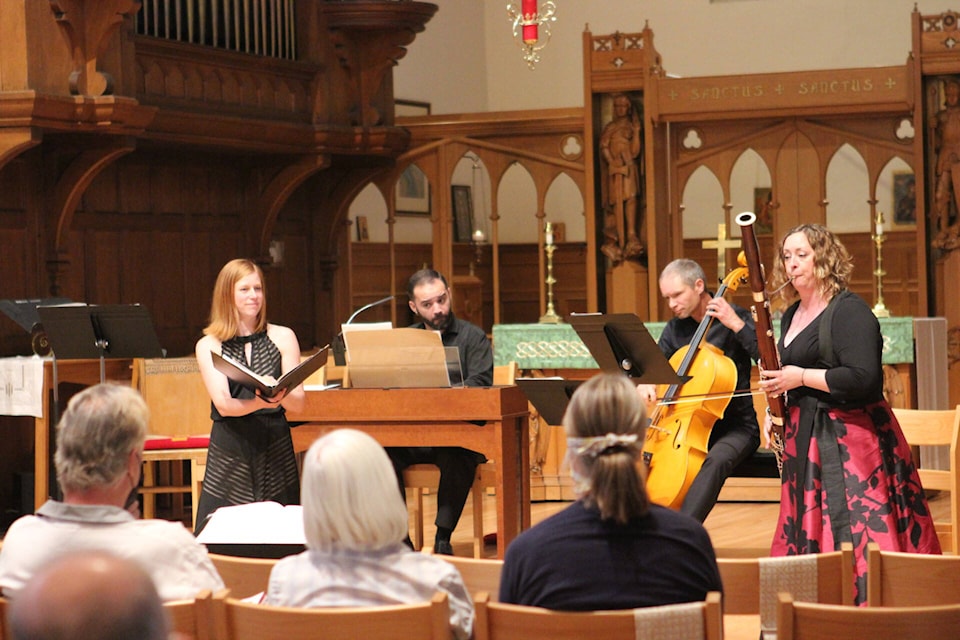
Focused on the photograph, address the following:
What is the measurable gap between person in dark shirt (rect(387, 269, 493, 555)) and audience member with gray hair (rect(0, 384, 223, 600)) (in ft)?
10.6

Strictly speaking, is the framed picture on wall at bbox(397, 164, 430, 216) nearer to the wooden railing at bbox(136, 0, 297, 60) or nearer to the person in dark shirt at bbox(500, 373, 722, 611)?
the wooden railing at bbox(136, 0, 297, 60)

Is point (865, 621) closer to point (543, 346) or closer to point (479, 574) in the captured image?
point (479, 574)

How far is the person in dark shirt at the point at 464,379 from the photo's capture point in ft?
20.1

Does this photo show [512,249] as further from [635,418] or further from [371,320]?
[635,418]

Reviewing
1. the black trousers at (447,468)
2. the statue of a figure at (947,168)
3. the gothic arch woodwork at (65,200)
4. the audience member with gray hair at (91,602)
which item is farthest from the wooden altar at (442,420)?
the statue of a figure at (947,168)

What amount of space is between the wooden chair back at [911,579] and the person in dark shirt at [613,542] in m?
0.52

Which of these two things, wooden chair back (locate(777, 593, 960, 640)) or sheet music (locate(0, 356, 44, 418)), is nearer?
wooden chair back (locate(777, 593, 960, 640))

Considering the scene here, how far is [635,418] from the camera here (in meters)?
2.79

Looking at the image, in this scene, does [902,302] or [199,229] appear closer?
[199,229]

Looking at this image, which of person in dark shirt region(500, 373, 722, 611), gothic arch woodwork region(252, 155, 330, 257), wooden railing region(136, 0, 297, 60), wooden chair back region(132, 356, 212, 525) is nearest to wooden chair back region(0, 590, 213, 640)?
person in dark shirt region(500, 373, 722, 611)

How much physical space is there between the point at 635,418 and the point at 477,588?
0.64m

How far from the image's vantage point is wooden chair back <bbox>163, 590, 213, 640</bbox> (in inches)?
110

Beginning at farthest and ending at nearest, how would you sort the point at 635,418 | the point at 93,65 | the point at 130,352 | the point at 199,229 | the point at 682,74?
the point at 682,74 < the point at 199,229 < the point at 93,65 < the point at 130,352 < the point at 635,418

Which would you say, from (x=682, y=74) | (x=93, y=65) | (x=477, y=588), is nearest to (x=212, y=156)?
(x=93, y=65)
